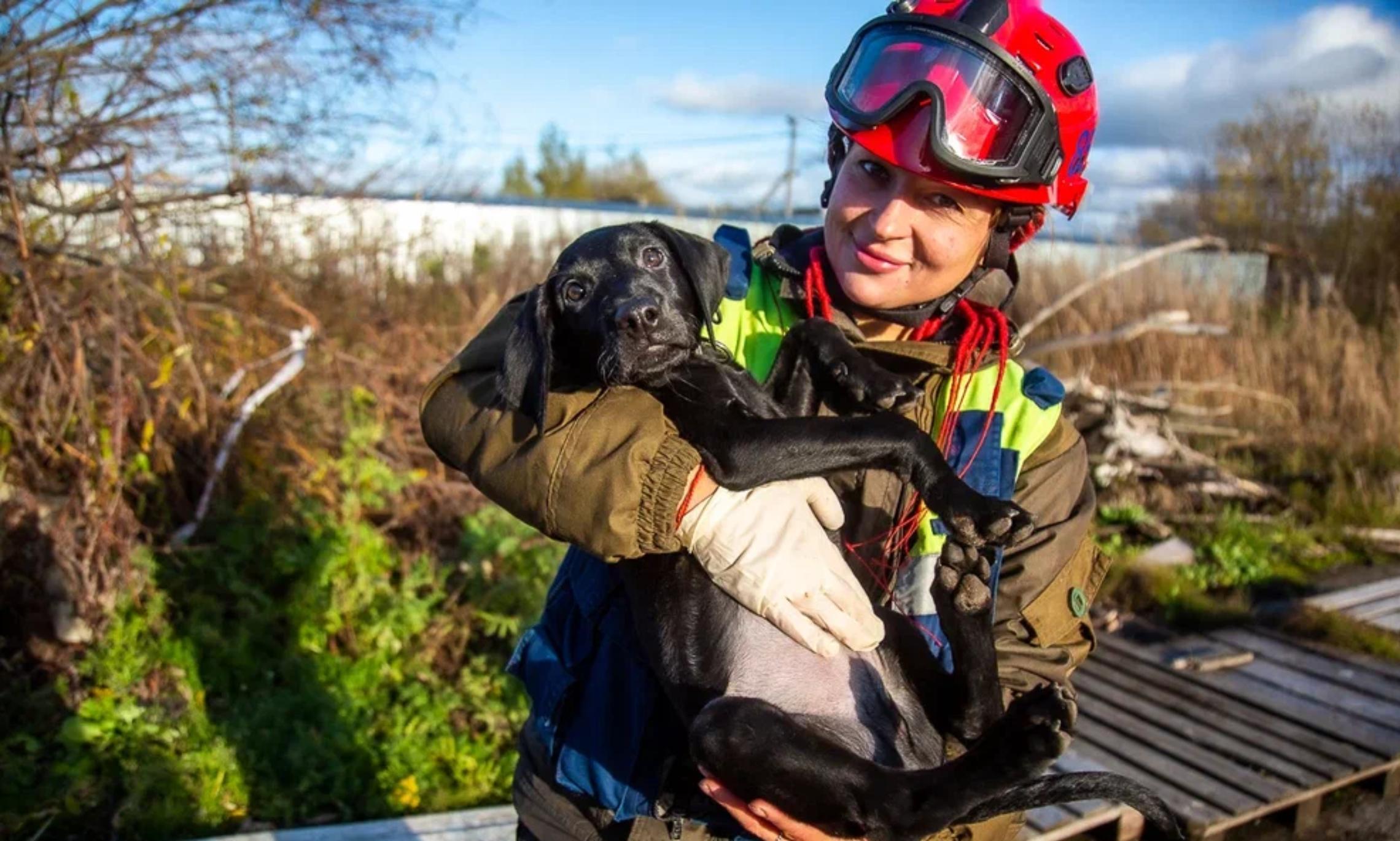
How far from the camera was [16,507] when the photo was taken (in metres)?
5.03

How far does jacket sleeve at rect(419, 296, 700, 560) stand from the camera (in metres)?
2.02

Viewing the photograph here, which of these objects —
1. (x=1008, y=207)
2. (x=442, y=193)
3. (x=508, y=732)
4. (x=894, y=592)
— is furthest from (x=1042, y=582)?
(x=442, y=193)

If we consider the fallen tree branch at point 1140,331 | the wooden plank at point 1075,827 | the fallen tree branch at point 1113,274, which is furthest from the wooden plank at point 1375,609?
the fallen tree branch at point 1113,274

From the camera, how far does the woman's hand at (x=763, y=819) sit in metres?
2.15

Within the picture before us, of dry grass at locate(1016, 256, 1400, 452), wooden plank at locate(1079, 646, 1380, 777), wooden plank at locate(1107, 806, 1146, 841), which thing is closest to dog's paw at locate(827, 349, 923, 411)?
wooden plank at locate(1107, 806, 1146, 841)

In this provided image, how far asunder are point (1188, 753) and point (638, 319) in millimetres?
3706

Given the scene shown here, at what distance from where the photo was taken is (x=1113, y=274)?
1005cm

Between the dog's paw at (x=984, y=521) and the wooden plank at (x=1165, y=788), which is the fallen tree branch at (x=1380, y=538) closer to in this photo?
the wooden plank at (x=1165, y=788)

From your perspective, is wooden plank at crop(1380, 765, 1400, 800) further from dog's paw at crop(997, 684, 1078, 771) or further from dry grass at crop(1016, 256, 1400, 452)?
dry grass at crop(1016, 256, 1400, 452)

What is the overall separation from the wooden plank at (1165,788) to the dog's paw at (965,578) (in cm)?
229

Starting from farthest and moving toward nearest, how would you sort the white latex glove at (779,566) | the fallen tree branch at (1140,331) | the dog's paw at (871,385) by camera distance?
the fallen tree branch at (1140,331) → the dog's paw at (871,385) → the white latex glove at (779,566)

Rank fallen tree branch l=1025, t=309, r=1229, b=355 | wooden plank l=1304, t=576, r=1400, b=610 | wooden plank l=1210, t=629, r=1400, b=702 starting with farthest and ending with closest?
fallen tree branch l=1025, t=309, r=1229, b=355
wooden plank l=1304, t=576, r=1400, b=610
wooden plank l=1210, t=629, r=1400, b=702

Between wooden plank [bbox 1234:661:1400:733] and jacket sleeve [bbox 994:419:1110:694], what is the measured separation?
138 inches

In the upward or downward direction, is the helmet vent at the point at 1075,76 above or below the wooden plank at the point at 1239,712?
above
